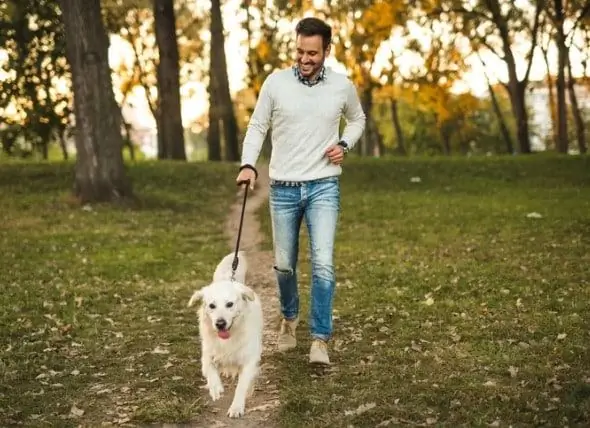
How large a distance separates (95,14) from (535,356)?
48.4ft

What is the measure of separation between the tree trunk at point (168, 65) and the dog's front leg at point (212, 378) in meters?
24.7

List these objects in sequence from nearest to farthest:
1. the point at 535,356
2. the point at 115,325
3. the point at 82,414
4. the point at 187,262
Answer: the point at 82,414 < the point at 535,356 < the point at 115,325 < the point at 187,262

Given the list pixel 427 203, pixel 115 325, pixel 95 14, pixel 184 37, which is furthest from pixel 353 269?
pixel 184 37

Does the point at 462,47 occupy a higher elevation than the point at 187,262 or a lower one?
higher

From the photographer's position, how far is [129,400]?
6988mm

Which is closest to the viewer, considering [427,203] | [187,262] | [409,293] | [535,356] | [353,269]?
[535,356]

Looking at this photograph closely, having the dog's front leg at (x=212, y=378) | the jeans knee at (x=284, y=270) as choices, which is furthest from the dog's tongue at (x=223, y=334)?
the jeans knee at (x=284, y=270)

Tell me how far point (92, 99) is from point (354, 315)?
11.4m

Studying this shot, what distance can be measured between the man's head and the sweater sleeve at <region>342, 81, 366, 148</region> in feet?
1.56

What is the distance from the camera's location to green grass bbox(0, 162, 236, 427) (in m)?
6.99

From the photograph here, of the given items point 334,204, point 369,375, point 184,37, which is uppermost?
point 184,37

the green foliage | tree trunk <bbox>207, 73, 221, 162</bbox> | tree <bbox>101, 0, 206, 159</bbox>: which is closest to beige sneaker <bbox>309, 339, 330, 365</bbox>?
the green foliage

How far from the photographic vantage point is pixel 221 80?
3416 cm

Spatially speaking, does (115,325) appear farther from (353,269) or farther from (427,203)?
(427,203)
